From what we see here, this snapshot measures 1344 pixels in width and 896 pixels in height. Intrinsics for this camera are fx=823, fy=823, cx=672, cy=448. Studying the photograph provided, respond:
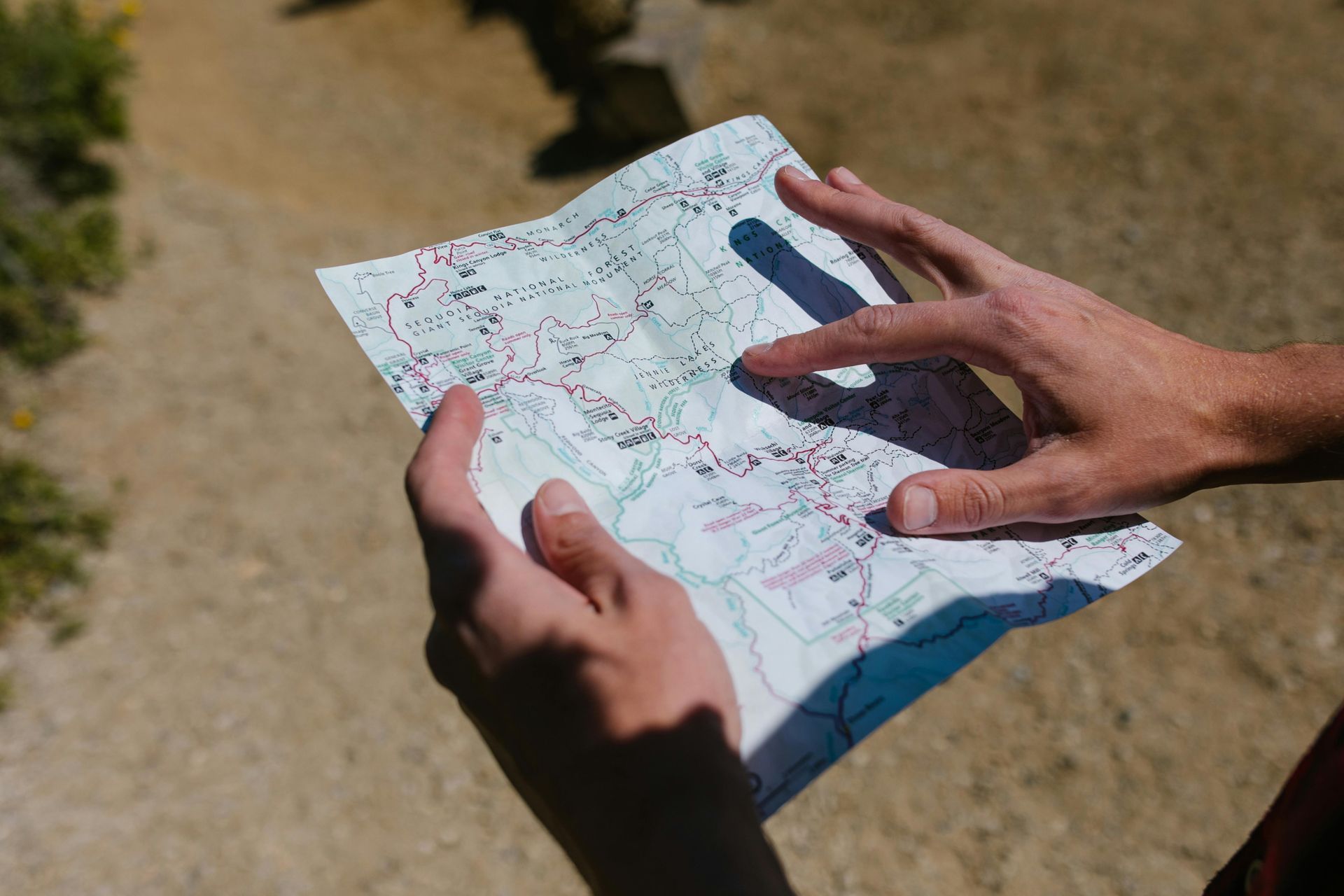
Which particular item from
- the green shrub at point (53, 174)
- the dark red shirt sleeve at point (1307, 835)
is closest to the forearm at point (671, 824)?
the dark red shirt sleeve at point (1307, 835)

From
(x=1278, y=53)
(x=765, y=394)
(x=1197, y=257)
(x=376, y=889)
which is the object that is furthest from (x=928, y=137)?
(x=376, y=889)

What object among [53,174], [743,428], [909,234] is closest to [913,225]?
[909,234]

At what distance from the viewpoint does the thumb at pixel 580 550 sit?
104 cm

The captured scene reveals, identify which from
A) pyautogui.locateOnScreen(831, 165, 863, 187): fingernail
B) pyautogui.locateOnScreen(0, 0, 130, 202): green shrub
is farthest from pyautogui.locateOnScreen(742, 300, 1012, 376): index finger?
pyautogui.locateOnScreen(0, 0, 130, 202): green shrub

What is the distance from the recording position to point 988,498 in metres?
1.26

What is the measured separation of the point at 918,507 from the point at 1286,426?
0.69m

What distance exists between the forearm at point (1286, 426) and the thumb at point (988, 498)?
30 centimetres

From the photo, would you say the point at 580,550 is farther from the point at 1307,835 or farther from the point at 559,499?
the point at 1307,835

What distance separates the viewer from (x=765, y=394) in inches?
56.8

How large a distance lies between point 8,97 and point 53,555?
3.45m

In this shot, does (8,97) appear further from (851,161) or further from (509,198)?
(851,161)

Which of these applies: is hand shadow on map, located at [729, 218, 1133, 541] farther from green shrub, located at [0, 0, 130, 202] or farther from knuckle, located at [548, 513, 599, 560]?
green shrub, located at [0, 0, 130, 202]

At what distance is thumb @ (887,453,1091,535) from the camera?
1.25 metres

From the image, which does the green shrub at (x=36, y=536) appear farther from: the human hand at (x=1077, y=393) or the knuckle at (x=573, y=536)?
the human hand at (x=1077, y=393)
